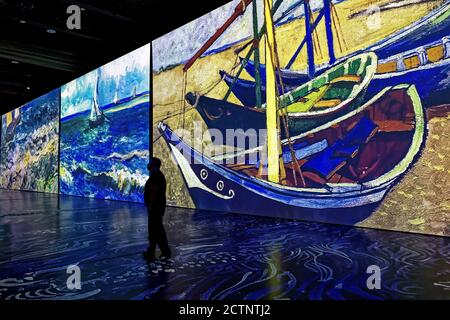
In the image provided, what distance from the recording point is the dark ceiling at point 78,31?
8.07 metres

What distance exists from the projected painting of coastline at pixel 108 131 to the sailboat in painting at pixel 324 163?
3.08 meters

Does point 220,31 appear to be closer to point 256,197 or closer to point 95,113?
point 256,197

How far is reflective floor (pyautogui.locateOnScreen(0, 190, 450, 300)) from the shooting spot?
8.24 ft

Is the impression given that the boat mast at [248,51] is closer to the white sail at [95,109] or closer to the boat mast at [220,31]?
the boat mast at [220,31]

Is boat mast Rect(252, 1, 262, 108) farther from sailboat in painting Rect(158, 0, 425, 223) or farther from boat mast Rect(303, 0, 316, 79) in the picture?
boat mast Rect(303, 0, 316, 79)

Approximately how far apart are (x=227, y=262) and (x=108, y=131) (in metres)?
8.95

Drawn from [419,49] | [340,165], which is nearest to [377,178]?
[340,165]

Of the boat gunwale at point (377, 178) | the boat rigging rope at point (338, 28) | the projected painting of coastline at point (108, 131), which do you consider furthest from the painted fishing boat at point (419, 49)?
the projected painting of coastline at point (108, 131)

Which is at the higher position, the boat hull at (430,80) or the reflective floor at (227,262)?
the boat hull at (430,80)

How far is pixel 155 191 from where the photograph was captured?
133 inches

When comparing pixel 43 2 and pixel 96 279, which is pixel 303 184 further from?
pixel 43 2

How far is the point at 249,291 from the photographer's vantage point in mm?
2510

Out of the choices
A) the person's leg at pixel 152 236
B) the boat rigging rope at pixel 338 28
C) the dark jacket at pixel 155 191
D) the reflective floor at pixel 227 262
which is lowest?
the reflective floor at pixel 227 262

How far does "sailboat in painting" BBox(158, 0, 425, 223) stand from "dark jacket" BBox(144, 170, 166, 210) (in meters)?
3.40
